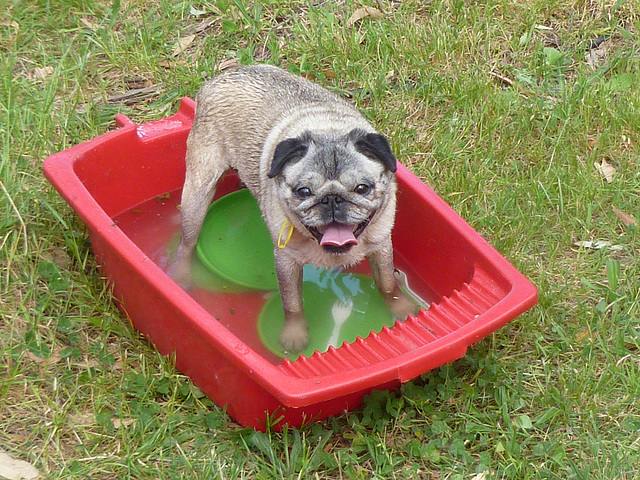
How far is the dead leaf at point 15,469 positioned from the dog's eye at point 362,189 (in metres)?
1.93

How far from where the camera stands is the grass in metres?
3.55

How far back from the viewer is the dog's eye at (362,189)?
12.0ft

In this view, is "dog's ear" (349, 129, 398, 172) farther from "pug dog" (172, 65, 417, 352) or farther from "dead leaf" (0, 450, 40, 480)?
"dead leaf" (0, 450, 40, 480)

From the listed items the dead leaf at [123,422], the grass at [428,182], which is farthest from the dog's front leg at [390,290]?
the dead leaf at [123,422]

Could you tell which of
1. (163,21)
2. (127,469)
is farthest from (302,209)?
(163,21)

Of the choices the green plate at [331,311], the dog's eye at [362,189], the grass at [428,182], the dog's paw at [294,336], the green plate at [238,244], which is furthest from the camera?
the green plate at [238,244]

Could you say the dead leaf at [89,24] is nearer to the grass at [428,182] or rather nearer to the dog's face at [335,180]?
the grass at [428,182]

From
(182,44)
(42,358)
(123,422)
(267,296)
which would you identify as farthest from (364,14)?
(123,422)

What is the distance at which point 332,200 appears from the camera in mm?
3590

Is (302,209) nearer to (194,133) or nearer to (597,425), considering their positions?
(194,133)

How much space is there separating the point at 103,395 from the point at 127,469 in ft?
1.60

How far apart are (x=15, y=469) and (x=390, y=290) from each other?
2183 millimetres

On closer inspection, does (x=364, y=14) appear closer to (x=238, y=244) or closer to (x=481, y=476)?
(x=238, y=244)

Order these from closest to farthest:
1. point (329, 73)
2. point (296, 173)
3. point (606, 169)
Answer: point (296, 173)
point (606, 169)
point (329, 73)
